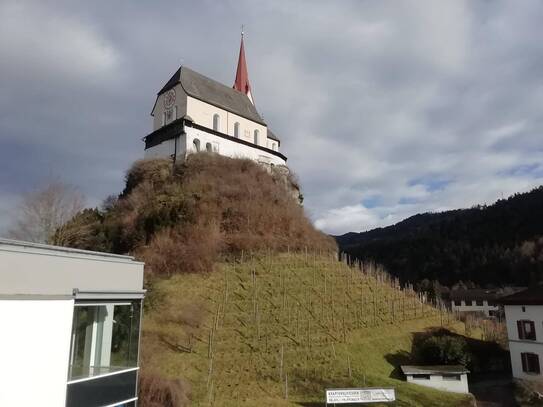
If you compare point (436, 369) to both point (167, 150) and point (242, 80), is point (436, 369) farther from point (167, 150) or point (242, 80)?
point (242, 80)

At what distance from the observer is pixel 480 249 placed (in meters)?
96.4

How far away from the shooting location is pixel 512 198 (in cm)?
11825

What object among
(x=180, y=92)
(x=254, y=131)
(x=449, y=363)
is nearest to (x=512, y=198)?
(x=254, y=131)

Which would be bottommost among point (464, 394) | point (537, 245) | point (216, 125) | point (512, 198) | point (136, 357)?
point (464, 394)

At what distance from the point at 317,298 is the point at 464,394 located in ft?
34.1

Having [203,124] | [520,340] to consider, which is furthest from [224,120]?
[520,340]

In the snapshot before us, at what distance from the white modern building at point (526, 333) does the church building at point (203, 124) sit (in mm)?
28583

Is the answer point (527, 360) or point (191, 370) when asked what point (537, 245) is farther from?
point (191, 370)

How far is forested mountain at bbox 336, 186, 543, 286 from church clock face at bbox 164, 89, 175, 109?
6825cm

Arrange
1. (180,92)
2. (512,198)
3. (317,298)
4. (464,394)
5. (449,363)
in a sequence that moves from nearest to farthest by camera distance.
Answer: (464,394), (449,363), (317,298), (180,92), (512,198)

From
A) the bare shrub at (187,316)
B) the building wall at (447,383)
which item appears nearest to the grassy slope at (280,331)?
the bare shrub at (187,316)

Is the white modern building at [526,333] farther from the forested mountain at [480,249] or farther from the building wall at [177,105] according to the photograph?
the forested mountain at [480,249]

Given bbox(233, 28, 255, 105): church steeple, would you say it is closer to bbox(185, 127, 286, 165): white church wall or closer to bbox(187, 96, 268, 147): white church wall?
bbox(187, 96, 268, 147): white church wall

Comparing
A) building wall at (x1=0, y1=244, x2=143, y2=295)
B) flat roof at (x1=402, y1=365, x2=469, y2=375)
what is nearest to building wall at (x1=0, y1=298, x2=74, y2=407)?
building wall at (x1=0, y1=244, x2=143, y2=295)
